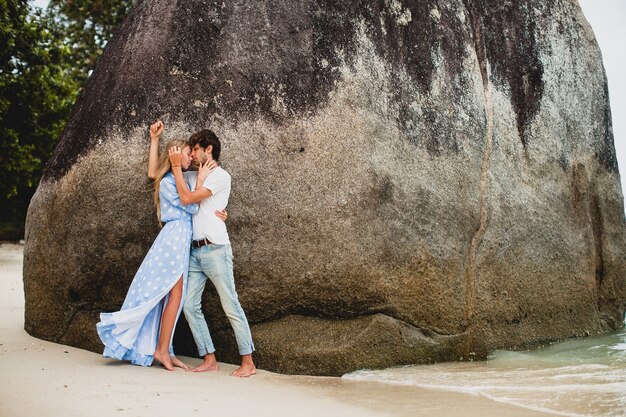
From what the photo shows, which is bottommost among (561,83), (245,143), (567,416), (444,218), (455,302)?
(567,416)

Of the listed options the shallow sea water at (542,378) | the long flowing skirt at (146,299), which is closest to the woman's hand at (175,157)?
the long flowing skirt at (146,299)

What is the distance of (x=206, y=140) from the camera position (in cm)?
A: 565

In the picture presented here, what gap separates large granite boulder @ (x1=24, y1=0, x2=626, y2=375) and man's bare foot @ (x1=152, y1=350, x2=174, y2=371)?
45cm

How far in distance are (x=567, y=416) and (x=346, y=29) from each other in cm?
326

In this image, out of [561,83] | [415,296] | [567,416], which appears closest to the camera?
[567,416]

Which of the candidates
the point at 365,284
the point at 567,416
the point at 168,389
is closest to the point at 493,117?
the point at 365,284

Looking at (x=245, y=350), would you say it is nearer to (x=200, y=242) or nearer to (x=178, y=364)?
(x=178, y=364)

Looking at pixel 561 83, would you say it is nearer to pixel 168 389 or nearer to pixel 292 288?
pixel 292 288

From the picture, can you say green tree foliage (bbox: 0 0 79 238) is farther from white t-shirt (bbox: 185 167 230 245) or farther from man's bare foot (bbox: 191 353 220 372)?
man's bare foot (bbox: 191 353 220 372)

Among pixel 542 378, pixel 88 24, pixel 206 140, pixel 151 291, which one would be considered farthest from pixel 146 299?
pixel 88 24

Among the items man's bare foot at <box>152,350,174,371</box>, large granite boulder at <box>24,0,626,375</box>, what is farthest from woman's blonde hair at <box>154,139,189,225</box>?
man's bare foot at <box>152,350,174,371</box>

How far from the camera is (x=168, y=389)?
15.9 feet

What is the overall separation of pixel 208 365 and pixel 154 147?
5.29ft

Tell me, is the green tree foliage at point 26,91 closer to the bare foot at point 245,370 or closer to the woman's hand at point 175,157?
the woman's hand at point 175,157
